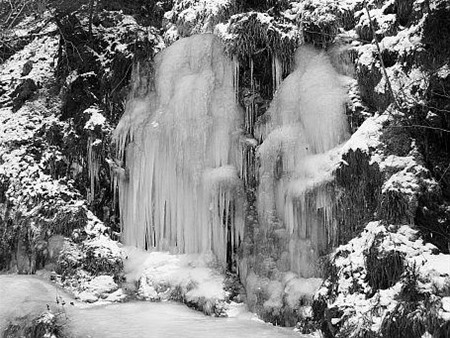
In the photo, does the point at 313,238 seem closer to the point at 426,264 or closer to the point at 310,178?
the point at 310,178

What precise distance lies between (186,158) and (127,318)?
102 inches

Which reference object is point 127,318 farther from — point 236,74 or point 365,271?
point 236,74

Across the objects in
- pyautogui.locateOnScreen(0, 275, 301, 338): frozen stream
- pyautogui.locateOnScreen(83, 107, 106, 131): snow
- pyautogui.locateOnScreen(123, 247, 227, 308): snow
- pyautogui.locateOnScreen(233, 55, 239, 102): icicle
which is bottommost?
pyautogui.locateOnScreen(0, 275, 301, 338): frozen stream

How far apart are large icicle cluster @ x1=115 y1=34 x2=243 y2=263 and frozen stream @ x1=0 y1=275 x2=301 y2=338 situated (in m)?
1.25

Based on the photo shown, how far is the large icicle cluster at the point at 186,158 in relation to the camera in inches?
296

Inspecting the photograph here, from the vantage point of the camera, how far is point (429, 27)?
19.2ft

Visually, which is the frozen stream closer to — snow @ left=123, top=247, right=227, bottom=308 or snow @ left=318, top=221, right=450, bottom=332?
snow @ left=123, top=247, right=227, bottom=308

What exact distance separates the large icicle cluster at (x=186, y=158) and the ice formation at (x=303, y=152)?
1.81 ft

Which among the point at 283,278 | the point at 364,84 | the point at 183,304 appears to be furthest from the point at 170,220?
the point at 364,84

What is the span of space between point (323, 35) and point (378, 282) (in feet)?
13.0

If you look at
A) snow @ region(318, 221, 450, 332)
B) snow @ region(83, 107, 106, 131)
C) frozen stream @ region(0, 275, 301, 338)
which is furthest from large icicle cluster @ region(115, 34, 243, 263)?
snow @ region(318, 221, 450, 332)

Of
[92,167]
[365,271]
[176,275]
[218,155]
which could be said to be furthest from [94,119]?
[365,271]

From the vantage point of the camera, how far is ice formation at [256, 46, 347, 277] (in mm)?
6590

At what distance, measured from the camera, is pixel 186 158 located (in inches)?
311
